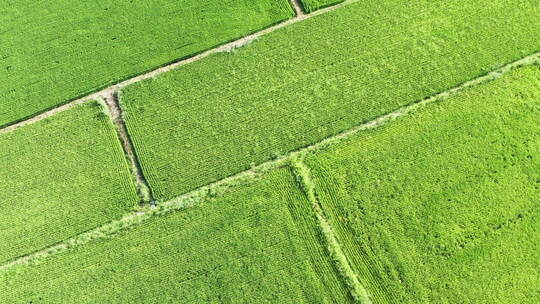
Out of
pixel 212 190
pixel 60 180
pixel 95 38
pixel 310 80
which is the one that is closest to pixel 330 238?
pixel 212 190

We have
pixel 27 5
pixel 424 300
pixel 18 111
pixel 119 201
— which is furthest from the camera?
pixel 27 5

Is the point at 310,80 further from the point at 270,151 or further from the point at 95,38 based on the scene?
the point at 95,38

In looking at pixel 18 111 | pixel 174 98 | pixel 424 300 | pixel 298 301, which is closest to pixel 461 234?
pixel 424 300

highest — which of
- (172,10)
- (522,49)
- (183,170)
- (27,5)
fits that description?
(27,5)

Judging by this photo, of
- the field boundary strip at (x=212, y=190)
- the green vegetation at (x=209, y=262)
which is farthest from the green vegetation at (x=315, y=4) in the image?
the green vegetation at (x=209, y=262)

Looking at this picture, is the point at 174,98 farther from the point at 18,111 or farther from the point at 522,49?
the point at 522,49
